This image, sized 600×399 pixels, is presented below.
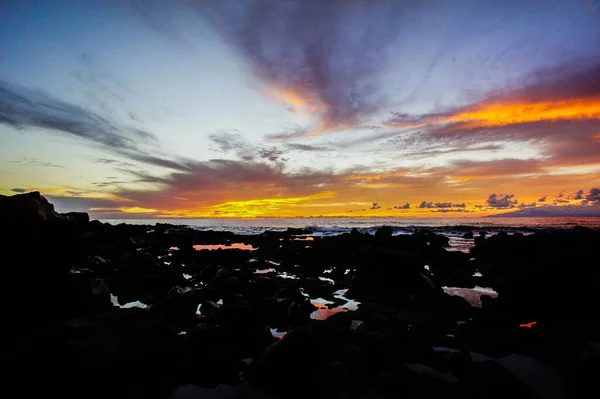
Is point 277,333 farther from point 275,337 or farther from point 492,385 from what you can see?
point 492,385

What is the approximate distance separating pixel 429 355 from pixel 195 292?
701cm

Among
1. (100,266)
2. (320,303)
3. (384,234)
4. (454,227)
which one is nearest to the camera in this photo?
(320,303)

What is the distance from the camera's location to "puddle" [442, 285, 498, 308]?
10375 millimetres

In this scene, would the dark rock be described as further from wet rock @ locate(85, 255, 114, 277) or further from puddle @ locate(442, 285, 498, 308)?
wet rock @ locate(85, 255, 114, 277)

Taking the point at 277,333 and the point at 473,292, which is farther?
the point at 473,292

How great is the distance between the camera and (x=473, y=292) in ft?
37.4

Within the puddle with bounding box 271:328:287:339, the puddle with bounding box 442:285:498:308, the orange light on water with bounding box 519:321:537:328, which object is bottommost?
the puddle with bounding box 442:285:498:308

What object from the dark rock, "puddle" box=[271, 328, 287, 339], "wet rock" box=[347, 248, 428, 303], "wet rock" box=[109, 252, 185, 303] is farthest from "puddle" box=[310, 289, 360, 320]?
the dark rock

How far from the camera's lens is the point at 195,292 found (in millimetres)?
9383

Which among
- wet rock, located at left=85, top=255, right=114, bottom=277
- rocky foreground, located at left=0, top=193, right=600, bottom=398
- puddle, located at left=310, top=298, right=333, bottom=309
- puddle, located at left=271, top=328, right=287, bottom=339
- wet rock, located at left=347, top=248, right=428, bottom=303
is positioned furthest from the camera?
wet rock, located at left=85, top=255, right=114, bottom=277

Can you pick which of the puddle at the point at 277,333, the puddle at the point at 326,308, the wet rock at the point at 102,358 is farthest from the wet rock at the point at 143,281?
the wet rock at the point at 102,358

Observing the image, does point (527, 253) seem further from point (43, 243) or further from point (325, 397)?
point (43, 243)

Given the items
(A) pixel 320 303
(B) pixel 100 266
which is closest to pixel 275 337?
(A) pixel 320 303

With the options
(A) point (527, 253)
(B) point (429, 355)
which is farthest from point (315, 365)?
(A) point (527, 253)
